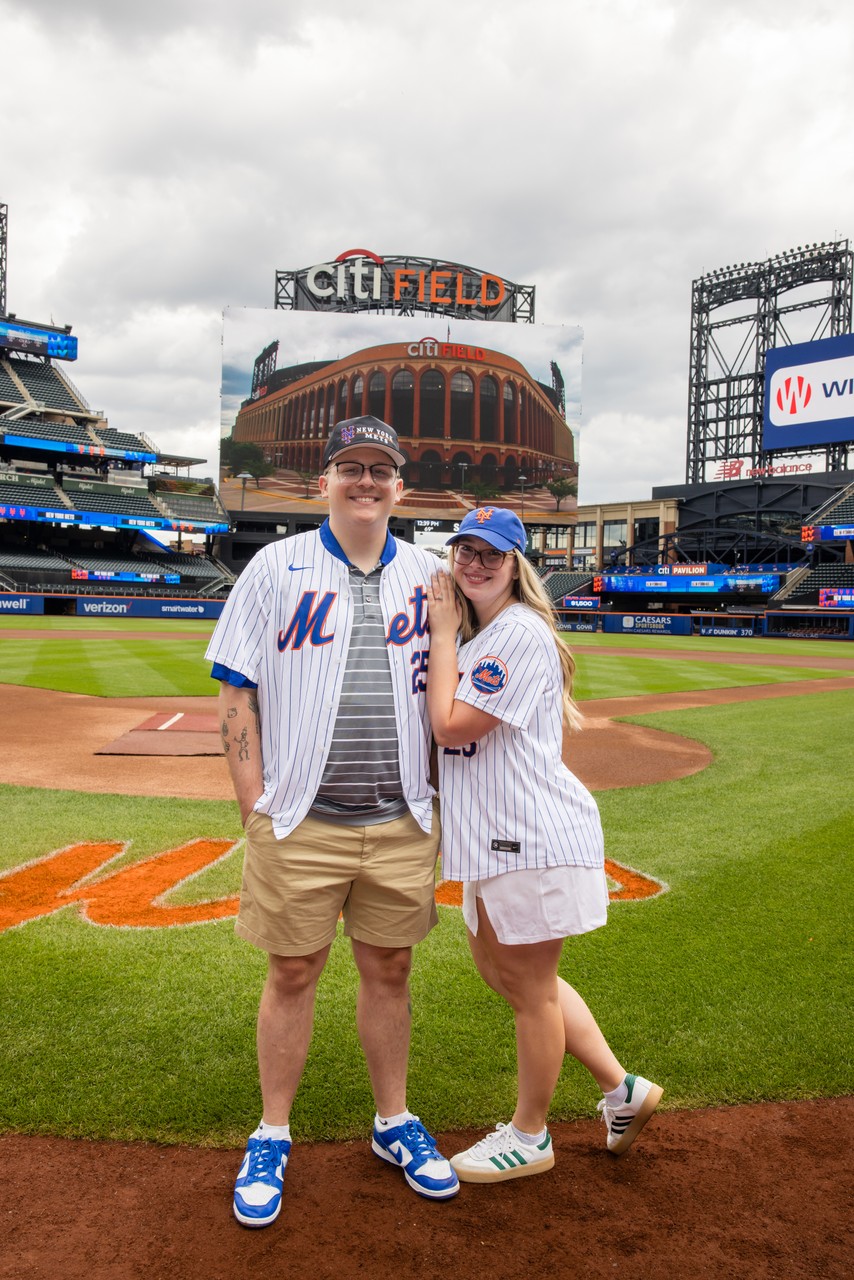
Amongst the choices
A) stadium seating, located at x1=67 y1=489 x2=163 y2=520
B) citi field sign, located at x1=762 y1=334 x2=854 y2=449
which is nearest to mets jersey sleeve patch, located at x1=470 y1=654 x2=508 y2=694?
citi field sign, located at x1=762 y1=334 x2=854 y2=449

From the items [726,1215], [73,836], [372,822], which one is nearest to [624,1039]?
[726,1215]

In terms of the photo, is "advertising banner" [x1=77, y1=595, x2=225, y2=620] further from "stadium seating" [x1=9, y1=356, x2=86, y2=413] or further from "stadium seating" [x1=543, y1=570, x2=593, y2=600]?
"stadium seating" [x1=543, y1=570, x2=593, y2=600]

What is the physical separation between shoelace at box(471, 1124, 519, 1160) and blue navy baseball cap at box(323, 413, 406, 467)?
83.4 inches

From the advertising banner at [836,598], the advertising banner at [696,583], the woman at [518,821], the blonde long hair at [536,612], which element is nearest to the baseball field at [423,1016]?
the woman at [518,821]

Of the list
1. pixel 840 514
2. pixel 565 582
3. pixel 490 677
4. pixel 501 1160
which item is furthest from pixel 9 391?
pixel 501 1160

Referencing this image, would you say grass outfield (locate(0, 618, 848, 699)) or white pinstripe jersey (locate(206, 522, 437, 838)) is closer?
white pinstripe jersey (locate(206, 522, 437, 838))

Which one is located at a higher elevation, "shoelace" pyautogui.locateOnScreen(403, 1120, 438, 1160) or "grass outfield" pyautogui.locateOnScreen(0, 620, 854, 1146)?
"shoelace" pyautogui.locateOnScreen(403, 1120, 438, 1160)

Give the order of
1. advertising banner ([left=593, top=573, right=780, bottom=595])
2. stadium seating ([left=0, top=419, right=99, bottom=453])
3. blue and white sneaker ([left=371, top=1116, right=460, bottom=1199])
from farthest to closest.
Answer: stadium seating ([left=0, top=419, right=99, bottom=453])
advertising banner ([left=593, top=573, right=780, bottom=595])
blue and white sneaker ([left=371, top=1116, right=460, bottom=1199])

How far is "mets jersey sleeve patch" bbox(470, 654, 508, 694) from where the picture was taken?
2.46 meters

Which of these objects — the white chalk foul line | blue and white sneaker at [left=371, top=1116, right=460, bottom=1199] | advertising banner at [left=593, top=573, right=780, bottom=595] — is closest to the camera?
blue and white sneaker at [left=371, top=1116, right=460, bottom=1199]

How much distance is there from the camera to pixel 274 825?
2.62m

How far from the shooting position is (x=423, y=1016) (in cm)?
356

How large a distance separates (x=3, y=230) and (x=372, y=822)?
6351 cm

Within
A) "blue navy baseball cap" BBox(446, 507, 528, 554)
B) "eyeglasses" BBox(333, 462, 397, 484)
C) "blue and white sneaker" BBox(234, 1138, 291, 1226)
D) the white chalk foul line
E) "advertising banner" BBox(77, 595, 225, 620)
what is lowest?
"blue and white sneaker" BBox(234, 1138, 291, 1226)
